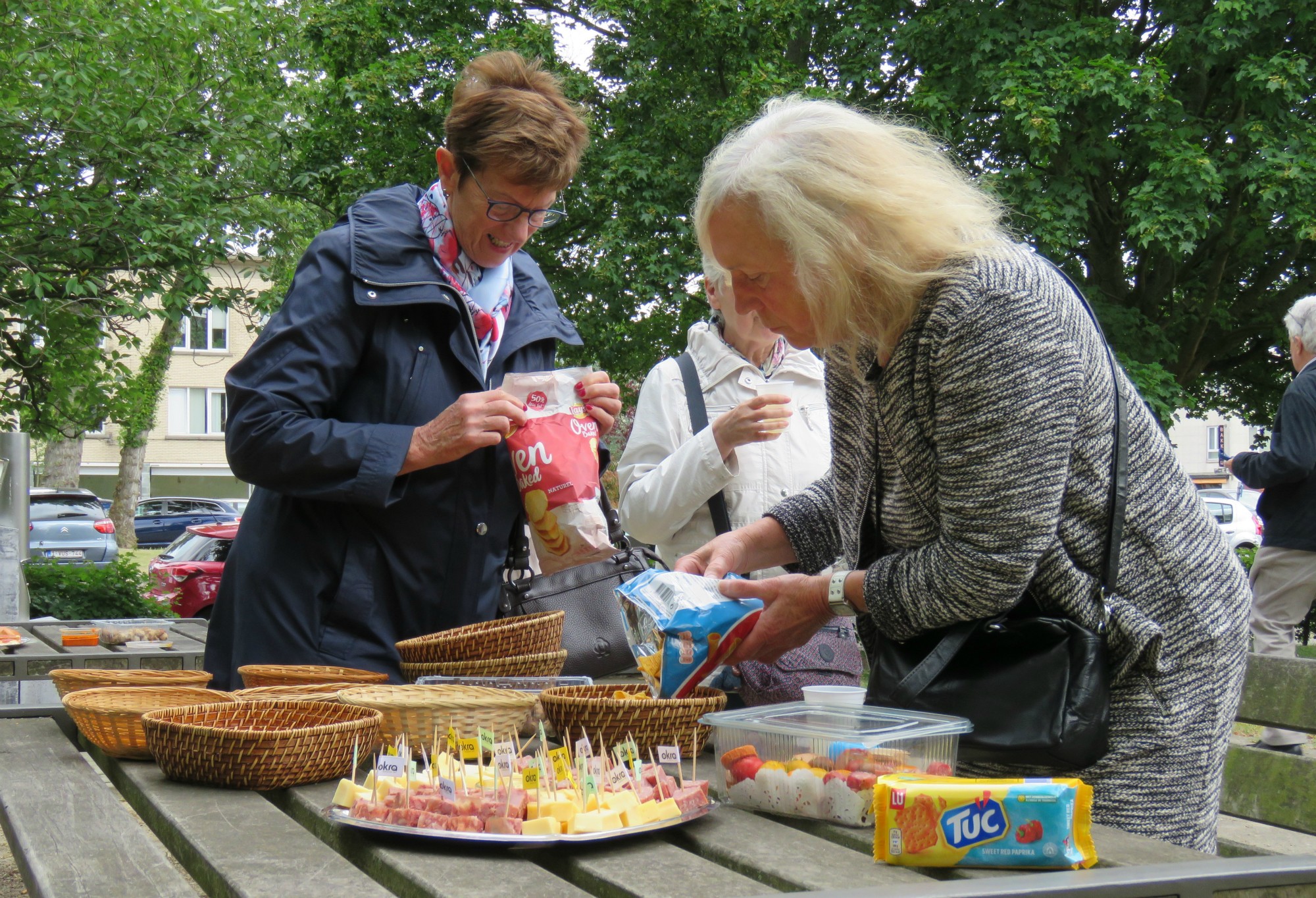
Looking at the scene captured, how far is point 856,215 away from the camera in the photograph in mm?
1587

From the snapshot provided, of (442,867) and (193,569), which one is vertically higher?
(442,867)

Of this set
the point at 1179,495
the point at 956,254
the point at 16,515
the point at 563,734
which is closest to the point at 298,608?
the point at 563,734

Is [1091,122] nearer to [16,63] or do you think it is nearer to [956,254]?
[16,63]

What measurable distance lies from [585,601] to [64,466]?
25.4m

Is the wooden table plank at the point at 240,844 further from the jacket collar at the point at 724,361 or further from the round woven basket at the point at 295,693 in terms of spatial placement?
the jacket collar at the point at 724,361

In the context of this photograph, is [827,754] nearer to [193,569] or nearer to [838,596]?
[838,596]

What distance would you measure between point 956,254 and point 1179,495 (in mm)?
457

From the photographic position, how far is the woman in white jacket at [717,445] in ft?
9.67

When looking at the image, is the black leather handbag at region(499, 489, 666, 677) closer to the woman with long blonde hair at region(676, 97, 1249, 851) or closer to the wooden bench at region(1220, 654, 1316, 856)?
the woman with long blonde hair at region(676, 97, 1249, 851)

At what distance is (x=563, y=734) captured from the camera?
168 centimetres

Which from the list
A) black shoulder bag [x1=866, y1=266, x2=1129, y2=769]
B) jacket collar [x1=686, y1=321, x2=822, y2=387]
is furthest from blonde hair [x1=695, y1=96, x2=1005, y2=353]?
jacket collar [x1=686, y1=321, x2=822, y2=387]

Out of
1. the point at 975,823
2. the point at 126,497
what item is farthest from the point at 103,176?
the point at 126,497

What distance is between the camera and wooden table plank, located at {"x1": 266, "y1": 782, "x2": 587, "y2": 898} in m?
1.15

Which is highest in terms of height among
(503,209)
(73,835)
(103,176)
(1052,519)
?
(103,176)
